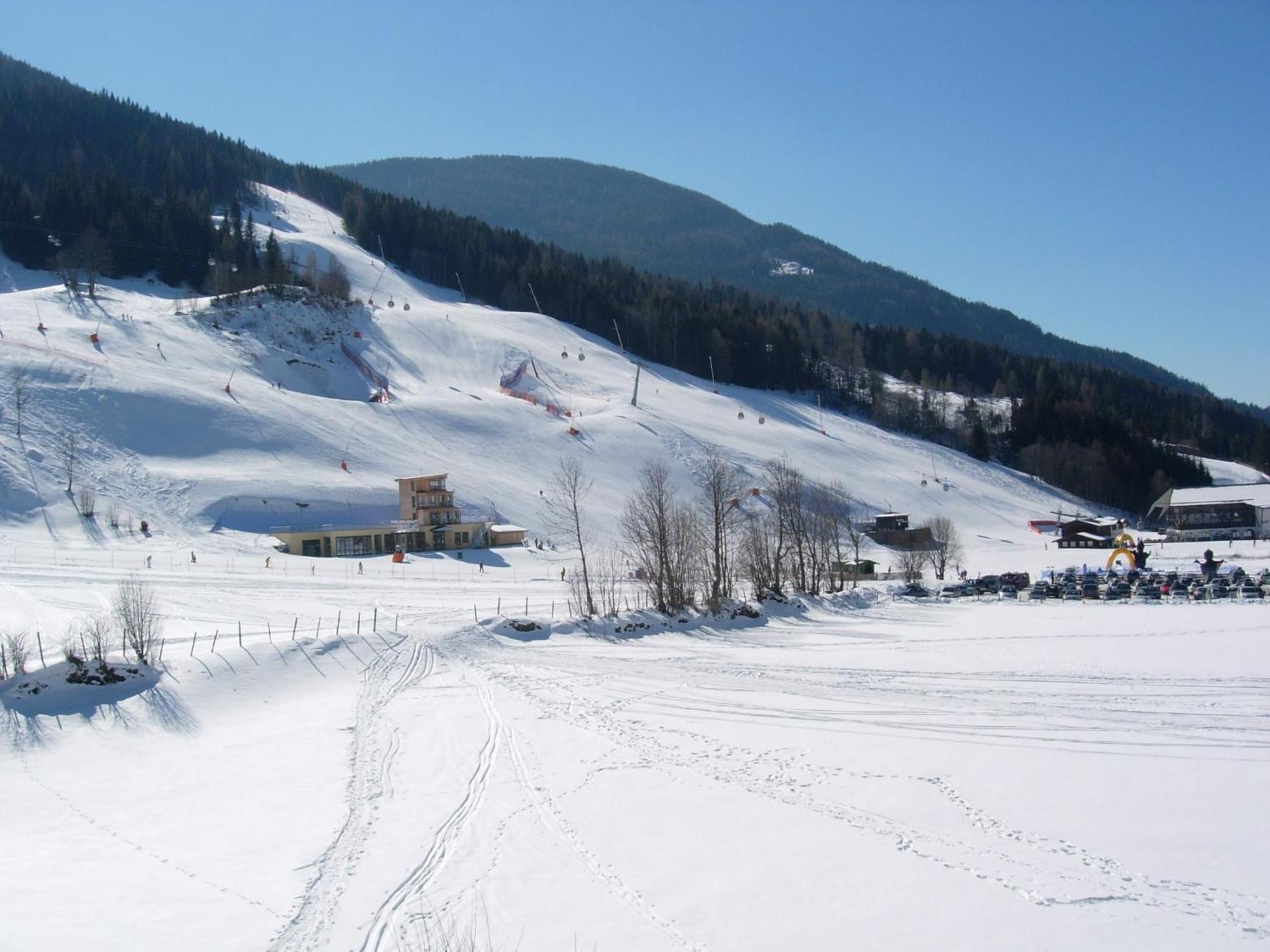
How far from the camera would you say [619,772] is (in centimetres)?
1479

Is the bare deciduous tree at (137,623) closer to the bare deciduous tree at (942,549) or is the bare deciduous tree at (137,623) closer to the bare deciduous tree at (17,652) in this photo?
the bare deciduous tree at (17,652)

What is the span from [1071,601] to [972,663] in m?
22.0

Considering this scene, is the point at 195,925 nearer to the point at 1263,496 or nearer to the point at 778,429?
the point at 778,429

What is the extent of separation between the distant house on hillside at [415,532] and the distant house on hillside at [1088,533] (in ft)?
151

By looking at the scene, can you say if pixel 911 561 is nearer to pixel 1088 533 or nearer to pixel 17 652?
pixel 1088 533

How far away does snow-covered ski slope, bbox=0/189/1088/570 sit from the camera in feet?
188

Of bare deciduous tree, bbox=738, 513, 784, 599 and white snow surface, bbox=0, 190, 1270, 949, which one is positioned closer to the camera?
white snow surface, bbox=0, 190, 1270, 949

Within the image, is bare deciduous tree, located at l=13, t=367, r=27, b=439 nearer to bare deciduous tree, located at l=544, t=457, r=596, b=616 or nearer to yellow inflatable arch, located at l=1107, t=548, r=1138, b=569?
bare deciduous tree, located at l=544, t=457, r=596, b=616

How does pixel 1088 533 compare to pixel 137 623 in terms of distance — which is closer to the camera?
pixel 137 623

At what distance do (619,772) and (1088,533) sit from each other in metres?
72.8

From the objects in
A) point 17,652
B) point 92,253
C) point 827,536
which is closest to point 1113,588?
point 827,536

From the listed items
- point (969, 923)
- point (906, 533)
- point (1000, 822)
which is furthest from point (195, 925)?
point (906, 533)

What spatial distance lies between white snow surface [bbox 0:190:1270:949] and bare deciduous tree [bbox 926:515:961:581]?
14.8 metres

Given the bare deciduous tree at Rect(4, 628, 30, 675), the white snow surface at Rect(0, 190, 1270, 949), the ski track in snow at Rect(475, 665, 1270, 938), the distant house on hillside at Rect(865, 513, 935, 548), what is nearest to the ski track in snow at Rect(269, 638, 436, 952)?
the white snow surface at Rect(0, 190, 1270, 949)
